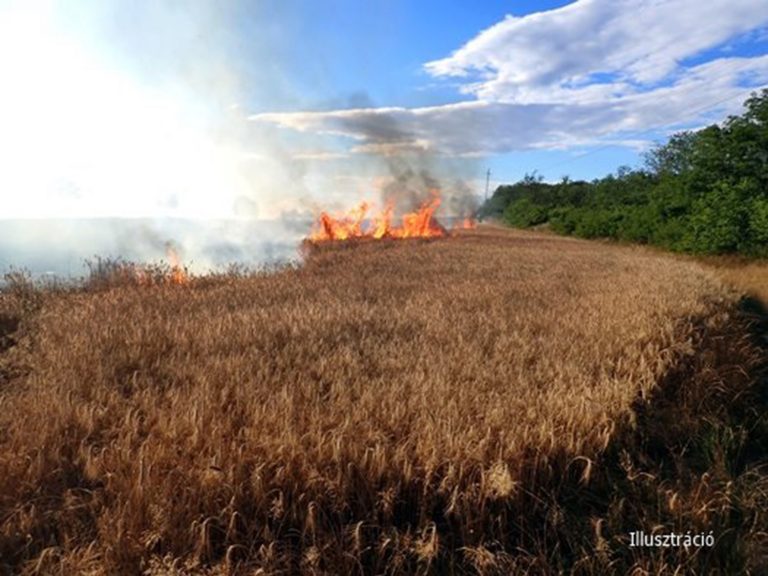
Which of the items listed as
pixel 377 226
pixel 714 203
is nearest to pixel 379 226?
pixel 377 226

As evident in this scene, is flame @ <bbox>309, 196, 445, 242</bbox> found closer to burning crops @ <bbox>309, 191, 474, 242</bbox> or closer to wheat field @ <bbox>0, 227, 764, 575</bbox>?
burning crops @ <bbox>309, 191, 474, 242</bbox>

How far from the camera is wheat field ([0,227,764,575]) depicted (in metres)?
3.09

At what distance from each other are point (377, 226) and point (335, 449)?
35809 millimetres

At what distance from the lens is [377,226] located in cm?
3900

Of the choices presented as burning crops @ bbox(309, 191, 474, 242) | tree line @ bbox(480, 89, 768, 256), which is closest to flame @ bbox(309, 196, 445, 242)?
burning crops @ bbox(309, 191, 474, 242)

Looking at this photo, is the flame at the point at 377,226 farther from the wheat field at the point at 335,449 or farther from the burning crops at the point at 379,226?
the wheat field at the point at 335,449

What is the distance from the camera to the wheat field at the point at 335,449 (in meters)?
3.09

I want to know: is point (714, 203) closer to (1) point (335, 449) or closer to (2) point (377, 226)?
(2) point (377, 226)

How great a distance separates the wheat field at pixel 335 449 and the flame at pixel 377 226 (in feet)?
85.2

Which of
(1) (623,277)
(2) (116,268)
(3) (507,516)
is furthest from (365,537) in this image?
(1) (623,277)

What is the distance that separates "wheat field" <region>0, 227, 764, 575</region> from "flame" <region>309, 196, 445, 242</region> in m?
26.0

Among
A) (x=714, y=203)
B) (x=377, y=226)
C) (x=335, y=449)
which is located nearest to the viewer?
(x=335, y=449)

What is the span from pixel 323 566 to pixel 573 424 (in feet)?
7.38

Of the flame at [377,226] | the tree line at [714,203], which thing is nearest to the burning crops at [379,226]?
the flame at [377,226]
